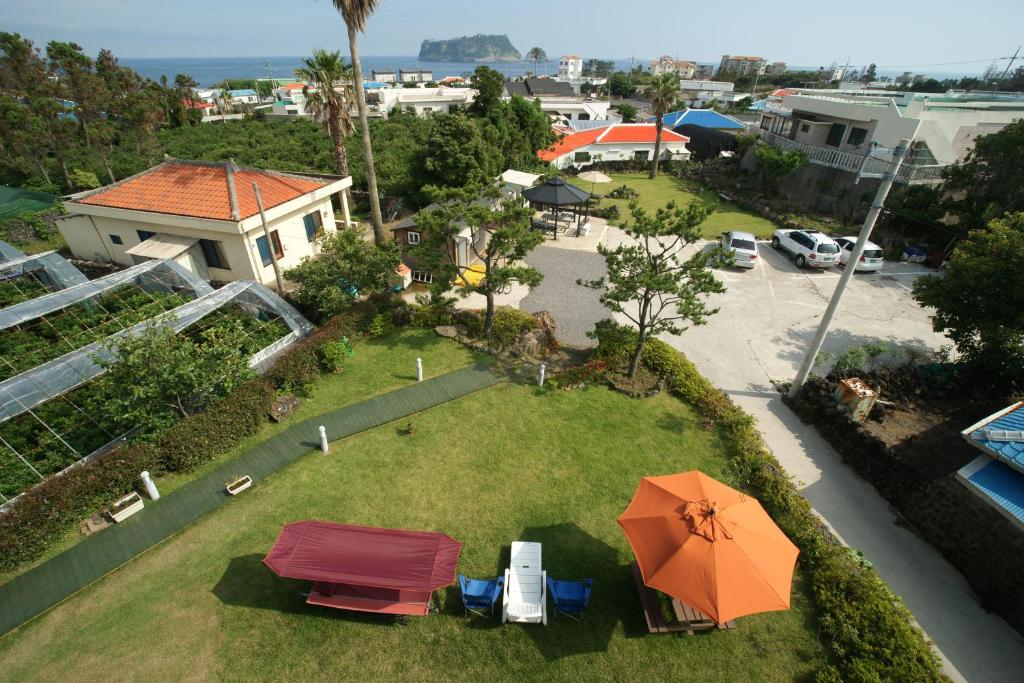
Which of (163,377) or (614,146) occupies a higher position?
(614,146)

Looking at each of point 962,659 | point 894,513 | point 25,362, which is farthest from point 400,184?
point 962,659

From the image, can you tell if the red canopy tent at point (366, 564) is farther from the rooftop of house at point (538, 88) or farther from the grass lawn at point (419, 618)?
the rooftop of house at point (538, 88)

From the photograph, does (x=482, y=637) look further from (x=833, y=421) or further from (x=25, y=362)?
(x=25, y=362)

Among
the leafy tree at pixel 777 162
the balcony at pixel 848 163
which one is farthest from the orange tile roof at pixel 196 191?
the leafy tree at pixel 777 162

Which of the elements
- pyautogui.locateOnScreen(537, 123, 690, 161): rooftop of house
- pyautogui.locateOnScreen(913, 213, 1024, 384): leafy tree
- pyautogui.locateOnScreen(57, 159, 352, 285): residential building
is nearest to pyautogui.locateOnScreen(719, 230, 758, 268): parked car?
pyautogui.locateOnScreen(913, 213, 1024, 384): leafy tree

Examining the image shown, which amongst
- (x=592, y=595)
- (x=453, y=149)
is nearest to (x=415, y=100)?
(x=453, y=149)

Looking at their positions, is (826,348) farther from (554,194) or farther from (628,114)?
(628,114)
